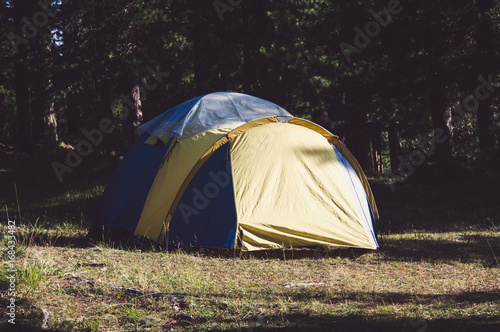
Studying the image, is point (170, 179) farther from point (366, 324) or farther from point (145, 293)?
point (366, 324)

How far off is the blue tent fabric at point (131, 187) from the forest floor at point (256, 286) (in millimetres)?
523

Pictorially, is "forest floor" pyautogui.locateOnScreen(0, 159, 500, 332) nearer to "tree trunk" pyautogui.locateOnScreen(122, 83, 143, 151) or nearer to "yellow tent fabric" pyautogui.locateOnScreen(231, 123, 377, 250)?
"yellow tent fabric" pyautogui.locateOnScreen(231, 123, 377, 250)

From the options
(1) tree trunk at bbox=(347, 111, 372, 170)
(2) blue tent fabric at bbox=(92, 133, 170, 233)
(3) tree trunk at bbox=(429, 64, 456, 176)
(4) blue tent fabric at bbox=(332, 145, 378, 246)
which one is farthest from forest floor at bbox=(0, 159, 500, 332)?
(1) tree trunk at bbox=(347, 111, 372, 170)

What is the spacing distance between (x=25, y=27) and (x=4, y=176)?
5.34 metres

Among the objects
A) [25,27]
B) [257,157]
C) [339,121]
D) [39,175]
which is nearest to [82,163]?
[39,175]

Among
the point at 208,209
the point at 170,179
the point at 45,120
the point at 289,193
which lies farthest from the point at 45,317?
the point at 45,120

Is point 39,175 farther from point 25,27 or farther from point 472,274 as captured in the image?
point 472,274

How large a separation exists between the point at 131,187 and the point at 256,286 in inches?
132

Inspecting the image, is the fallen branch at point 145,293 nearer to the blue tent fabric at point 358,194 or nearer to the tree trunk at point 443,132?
the blue tent fabric at point 358,194

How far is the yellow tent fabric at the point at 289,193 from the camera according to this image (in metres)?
7.02

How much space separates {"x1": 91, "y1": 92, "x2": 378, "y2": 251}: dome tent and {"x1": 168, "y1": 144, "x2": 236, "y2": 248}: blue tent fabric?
0.05 feet

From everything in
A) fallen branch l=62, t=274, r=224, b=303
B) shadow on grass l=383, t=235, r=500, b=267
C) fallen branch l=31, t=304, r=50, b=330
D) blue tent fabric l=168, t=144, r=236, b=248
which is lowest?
shadow on grass l=383, t=235, r=500, b=267

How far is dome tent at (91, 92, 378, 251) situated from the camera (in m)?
7.07

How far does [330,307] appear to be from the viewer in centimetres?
476
